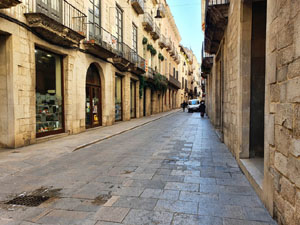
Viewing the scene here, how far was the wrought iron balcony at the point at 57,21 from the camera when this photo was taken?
25.2 feet

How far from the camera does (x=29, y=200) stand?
346cm

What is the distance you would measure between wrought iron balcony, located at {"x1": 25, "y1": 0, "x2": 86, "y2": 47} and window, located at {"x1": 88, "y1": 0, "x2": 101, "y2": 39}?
3.25ft

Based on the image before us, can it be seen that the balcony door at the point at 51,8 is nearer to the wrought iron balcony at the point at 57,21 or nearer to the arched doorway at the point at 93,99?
the wrought iron balcony at the point at 57,21

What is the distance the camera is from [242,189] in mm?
3707

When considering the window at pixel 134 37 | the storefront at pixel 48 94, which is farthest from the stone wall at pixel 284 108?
the window at pixel 134 37

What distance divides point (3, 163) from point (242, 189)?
517 cm

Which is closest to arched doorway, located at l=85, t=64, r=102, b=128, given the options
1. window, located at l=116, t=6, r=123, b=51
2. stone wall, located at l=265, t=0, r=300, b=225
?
window, located at l=116, t=6, r=123, b=51

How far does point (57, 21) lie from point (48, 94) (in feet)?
9.11

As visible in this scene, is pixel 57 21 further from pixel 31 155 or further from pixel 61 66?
pixel 31 155

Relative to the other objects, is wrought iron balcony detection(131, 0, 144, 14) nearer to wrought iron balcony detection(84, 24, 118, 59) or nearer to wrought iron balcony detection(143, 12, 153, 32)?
wrought iron balcony detection(143, 12, 153, 32)

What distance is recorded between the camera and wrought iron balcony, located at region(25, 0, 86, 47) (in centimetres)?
767

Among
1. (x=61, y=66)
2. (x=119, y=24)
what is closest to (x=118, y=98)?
(x=119, y=24)

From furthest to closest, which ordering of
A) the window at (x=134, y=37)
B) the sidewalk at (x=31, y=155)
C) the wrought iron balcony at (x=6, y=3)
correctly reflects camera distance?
the window at (x=134, y=37) < the wrought iron balcony at (x=6, y=3) < the sidewalk at (x=31, y=155)

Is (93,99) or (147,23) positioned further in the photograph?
(147,23)
